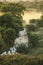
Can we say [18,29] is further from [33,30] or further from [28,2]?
[28,2]

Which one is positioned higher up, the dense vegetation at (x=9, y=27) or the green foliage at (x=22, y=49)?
the dense vegetation at (x=9, y=27)

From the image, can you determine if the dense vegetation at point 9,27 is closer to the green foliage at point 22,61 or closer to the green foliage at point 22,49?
the green foliage at point 22,49

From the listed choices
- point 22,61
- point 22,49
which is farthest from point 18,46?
point 22,61

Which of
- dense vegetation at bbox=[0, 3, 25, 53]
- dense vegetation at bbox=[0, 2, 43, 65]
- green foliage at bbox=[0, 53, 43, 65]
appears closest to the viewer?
green foliage at bbox=[0, 53, 43, 65]

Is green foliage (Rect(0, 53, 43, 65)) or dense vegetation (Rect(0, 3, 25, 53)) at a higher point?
dense vegetation (Rect(0, 3, 25, 53))

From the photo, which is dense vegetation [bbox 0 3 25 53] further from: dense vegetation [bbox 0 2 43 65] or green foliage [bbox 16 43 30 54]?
green foliage [bbox 16 43 30 54]

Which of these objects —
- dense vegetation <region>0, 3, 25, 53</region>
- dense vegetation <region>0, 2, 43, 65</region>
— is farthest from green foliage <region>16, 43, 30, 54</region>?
dense vegetation <region>0, 3, 25, 53</region>

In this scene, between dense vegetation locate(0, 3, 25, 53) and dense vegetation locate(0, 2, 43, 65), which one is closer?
dense vegetation locate(0, 2, 43, 65)

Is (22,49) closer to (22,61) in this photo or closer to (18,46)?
(18,46)

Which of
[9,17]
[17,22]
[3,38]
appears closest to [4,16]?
[9,17]

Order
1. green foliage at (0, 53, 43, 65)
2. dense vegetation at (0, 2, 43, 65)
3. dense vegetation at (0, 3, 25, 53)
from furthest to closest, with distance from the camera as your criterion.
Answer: dense vegetation at (0, 3, 25, 53), dense vegetation at (0, 2, 43, 65), green foliage at (0, 53, 43, 65)

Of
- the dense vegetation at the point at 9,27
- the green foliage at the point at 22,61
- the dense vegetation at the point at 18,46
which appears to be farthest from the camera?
the dense vegetation at the point at 9,27

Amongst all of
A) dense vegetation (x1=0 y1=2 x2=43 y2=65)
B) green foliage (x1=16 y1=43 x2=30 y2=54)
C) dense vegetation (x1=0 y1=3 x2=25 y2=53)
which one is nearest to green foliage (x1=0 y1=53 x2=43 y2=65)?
dense vegetation (x1=0 y1=2 x2=43 y2=65)

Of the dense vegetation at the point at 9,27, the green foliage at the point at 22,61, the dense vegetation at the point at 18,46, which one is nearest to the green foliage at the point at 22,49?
the dense vegetation at the point at 18,46
